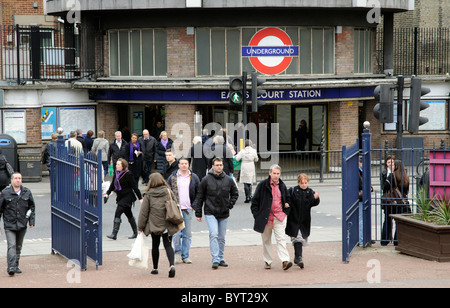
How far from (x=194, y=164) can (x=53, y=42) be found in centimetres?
1204

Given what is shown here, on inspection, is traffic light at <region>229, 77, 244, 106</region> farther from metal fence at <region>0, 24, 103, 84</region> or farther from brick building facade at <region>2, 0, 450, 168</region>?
metal fence at <region>0, 24, 103, 84</region>

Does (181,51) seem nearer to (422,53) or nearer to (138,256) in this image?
(422,53)

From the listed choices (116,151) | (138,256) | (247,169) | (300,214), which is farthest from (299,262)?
(116,151)

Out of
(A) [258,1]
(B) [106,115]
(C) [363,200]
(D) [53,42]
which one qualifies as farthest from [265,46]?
(C) [363,200]

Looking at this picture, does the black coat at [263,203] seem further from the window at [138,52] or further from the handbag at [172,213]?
the window at [138,52]

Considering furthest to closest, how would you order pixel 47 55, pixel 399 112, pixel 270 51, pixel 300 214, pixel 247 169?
pixel 47 55 < pixel 270 51 < pixel 247 169 < pixel 399 112 < pixel 300 214

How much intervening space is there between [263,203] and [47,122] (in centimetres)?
1613

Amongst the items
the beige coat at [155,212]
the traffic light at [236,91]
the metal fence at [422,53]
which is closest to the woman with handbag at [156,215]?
the beige coat at [155,212]

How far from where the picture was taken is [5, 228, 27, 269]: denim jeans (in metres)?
12.2

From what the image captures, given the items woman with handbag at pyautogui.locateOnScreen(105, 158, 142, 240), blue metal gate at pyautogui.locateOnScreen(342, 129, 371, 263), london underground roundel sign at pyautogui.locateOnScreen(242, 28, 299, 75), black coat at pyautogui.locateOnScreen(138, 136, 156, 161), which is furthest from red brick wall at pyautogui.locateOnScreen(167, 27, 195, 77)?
blue metal gate at pyautogui.locateOnScreen(342, 129, 371, 263)

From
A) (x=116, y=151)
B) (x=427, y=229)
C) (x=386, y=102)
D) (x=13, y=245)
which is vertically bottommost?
(x=13, y=245)

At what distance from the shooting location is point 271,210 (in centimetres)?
1253

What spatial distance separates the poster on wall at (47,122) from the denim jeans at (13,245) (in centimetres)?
1489

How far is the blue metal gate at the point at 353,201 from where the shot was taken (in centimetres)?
1266
